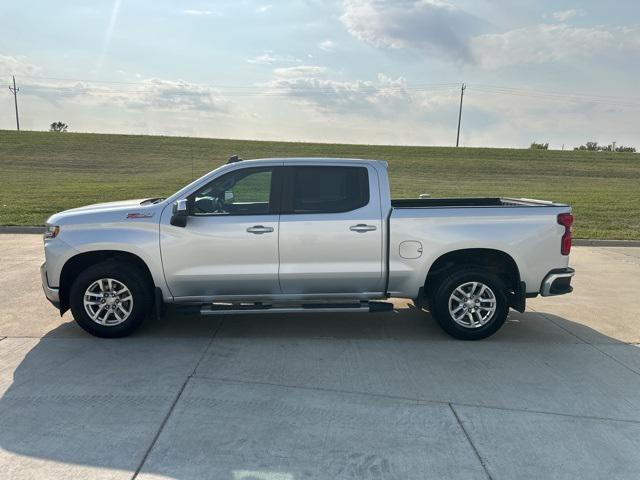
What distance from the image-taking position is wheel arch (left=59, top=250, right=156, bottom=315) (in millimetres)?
5273

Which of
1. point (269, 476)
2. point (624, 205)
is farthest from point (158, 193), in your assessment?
point (269, 476)

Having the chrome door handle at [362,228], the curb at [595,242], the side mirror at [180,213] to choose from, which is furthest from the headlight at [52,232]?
the curb at [595,242]

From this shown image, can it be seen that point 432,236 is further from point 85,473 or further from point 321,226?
point 85,473

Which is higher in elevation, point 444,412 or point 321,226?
point 321,226

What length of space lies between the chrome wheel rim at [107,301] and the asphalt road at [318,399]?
257 mm

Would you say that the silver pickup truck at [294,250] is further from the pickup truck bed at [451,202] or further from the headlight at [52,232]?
the pickup truck bed at [451,202]

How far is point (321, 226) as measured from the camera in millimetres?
5250

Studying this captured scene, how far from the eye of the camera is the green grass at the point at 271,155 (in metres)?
15.6

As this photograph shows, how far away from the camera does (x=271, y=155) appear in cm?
3841

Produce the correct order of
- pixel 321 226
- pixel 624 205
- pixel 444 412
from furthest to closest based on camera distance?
pixel 624 205
pixel 321 226
pixel 444 412

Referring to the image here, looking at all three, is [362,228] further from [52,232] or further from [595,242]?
[595,242]

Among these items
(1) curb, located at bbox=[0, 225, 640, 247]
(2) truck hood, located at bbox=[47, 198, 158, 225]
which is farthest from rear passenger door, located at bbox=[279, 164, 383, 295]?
(1) curb, located at bbox=[0, 225, 640, 247]

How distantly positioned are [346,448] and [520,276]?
9.84 ft

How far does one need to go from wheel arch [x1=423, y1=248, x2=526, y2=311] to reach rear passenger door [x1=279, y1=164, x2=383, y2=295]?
0.62 m
